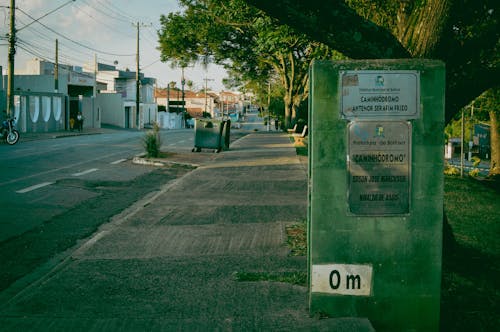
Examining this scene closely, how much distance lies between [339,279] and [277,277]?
1361 millimetres

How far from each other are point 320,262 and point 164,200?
6.66m

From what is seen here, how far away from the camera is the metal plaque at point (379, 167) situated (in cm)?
410

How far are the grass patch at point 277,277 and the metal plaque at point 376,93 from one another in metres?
1.80

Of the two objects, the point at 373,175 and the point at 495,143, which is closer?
the point at 373,175

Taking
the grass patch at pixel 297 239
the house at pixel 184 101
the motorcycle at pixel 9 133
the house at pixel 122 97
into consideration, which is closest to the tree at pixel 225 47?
the motorcycle at pixel 9 133

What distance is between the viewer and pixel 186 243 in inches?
278

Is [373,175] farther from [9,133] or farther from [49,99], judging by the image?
[49,99]

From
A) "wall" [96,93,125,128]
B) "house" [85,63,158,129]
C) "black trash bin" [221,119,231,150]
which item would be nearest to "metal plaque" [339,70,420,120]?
"black trash bin" [221,119,231,150]

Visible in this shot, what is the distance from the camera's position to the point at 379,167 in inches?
163

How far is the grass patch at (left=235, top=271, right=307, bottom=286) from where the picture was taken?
5.32 metres

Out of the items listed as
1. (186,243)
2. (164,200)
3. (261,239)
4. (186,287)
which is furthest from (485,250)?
(164,200)

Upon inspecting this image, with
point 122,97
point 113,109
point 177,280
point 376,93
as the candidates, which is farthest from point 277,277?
point 122,97

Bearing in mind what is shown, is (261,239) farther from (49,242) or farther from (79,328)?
(79,328)

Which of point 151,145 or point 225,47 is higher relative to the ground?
point 225,47
